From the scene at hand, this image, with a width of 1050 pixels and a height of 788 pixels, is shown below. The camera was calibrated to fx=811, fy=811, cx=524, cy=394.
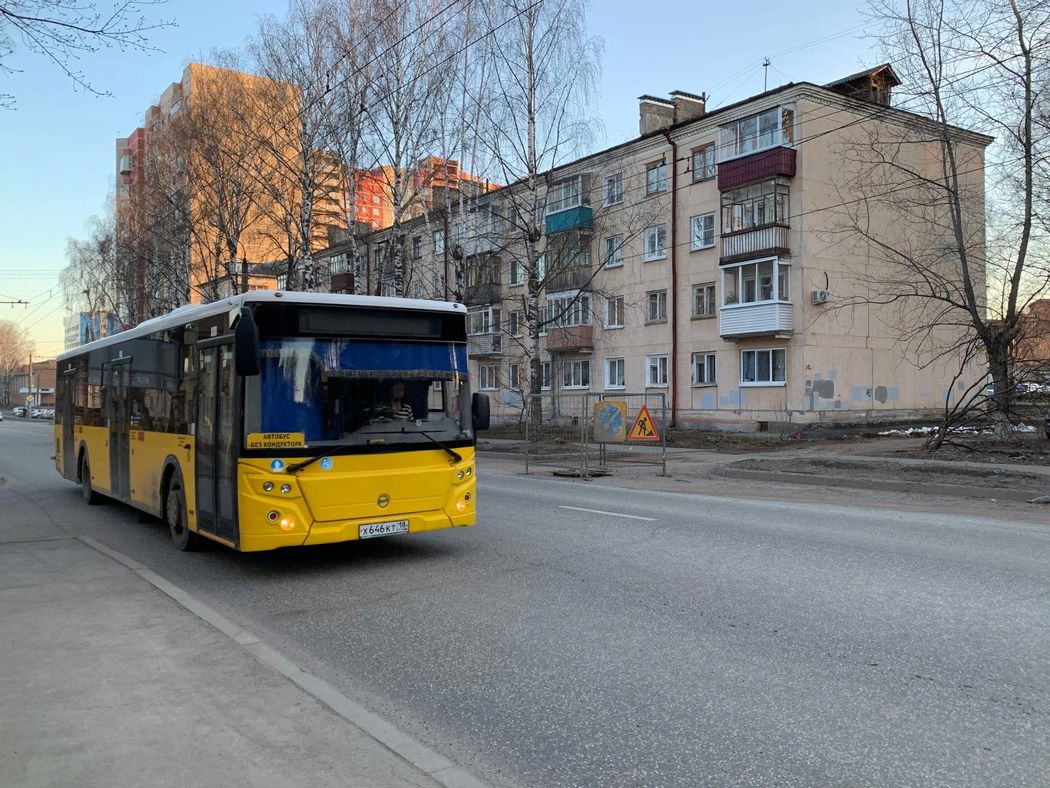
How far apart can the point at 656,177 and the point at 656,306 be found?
545cm

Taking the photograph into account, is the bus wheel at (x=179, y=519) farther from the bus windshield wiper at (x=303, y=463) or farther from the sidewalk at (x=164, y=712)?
the sidewalk at (x=164, y=712)

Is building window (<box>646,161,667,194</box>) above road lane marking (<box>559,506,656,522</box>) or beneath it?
above

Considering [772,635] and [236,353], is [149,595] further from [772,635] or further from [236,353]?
[772,635]

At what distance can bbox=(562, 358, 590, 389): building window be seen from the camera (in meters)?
38.3

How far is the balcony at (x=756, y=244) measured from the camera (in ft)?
95.8

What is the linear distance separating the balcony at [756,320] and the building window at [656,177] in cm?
663

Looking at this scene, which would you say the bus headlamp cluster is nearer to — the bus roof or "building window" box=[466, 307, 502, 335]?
the bus roof

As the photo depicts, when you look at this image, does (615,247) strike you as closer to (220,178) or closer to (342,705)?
(220,178)

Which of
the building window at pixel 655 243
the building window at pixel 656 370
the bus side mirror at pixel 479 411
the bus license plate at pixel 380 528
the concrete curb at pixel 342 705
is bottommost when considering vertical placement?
the concrete curb at pixel 342 705

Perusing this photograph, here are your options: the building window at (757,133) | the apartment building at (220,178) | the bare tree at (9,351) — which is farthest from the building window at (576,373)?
the bare tree at (9,351)

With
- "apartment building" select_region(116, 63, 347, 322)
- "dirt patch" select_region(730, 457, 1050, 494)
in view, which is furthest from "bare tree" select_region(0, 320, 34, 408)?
"dirt patch" select_region(730, 457, 1050, 494)

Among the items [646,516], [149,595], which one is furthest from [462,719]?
[646,516]

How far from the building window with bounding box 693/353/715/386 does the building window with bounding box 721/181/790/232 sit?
5.02 meters

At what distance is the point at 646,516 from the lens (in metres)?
11.3
